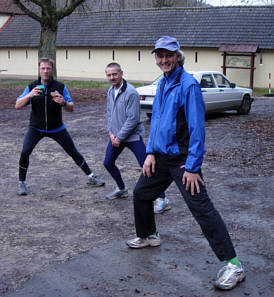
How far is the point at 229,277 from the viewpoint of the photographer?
3.95 metres

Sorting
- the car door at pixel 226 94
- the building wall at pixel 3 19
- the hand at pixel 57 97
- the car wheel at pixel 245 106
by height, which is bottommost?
the car wheel at pixel 245 106

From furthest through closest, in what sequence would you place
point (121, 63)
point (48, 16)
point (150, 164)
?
point (121, 63) → point (48, 16) → point (150, 164)

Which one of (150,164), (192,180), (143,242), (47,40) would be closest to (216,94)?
(143,242)

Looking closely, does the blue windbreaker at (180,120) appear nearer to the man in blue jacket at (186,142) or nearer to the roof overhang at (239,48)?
the man in blue jacket at (186,142)

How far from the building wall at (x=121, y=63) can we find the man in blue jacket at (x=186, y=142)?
29.4m

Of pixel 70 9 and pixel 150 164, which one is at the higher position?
pixel 70 9

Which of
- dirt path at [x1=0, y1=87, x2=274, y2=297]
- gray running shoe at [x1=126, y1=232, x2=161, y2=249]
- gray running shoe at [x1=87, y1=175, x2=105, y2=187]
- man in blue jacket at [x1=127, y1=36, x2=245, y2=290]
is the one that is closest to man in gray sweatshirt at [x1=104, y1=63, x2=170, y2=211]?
dirt path at [x1=0, y1=87, x2=274, y2=297]

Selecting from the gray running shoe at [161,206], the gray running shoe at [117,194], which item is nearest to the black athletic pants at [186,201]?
the gray running shoe at [161,206]

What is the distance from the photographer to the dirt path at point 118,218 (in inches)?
170

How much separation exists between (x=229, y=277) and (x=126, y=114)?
2948 mm

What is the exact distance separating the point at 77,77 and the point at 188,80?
38.5 meters

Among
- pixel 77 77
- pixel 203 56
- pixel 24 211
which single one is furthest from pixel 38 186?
pixel 77 77

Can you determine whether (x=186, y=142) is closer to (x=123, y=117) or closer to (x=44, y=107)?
(x=123, y=117)

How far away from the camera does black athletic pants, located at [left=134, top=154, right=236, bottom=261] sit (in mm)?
4012
